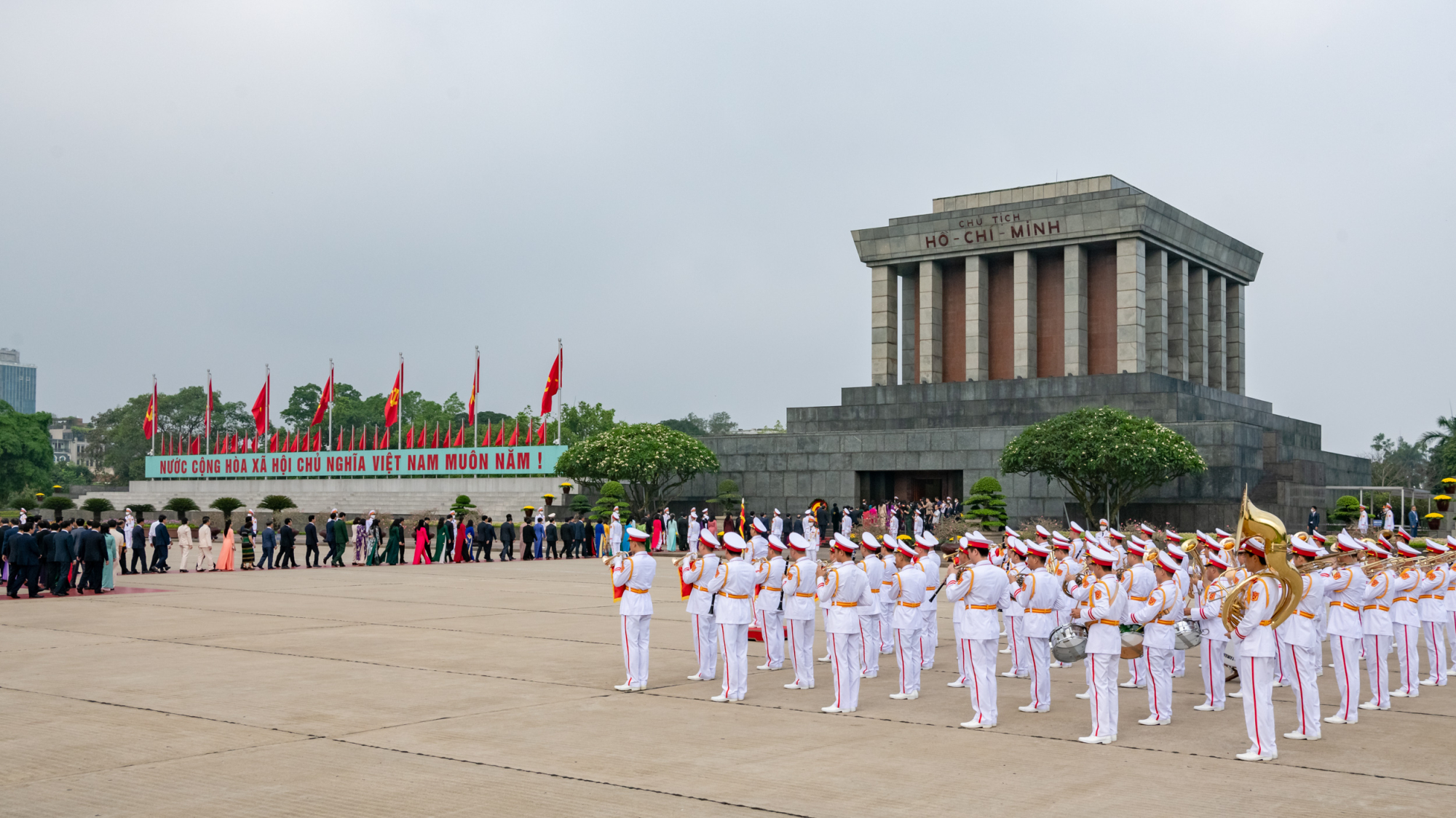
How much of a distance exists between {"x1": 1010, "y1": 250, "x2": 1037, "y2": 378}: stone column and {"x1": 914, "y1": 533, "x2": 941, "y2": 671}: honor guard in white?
40079mm

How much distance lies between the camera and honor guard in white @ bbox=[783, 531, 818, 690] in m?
13.0

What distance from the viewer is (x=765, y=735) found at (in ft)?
34.0

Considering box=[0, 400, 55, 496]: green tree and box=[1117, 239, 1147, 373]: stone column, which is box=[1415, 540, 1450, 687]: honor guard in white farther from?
box=[0, 400, 55, 496]: green tree

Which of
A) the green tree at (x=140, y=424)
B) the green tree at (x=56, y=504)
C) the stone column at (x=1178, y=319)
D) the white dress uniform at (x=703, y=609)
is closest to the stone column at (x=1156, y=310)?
the stone column at (x=1178, y=319)

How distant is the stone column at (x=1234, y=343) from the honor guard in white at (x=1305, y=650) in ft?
182

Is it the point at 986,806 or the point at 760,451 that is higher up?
the point at 760,451

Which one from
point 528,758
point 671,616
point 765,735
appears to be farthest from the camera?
point 671,616

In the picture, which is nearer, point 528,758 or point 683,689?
point 528,758

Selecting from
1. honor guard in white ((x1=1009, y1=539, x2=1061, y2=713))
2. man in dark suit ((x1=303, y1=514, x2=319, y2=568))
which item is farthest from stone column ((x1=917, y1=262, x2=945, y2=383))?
honor guard in white ((x1=1009, y1=539, x2=1061, y2=713))

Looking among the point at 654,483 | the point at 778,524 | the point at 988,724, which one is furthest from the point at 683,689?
the point at 654,483

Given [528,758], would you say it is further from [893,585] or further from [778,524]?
[778,524]

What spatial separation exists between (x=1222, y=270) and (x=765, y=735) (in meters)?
55.7

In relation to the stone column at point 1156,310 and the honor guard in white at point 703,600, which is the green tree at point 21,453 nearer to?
the stone column at point 1156,310

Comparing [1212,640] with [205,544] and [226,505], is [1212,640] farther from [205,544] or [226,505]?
[226,505]
